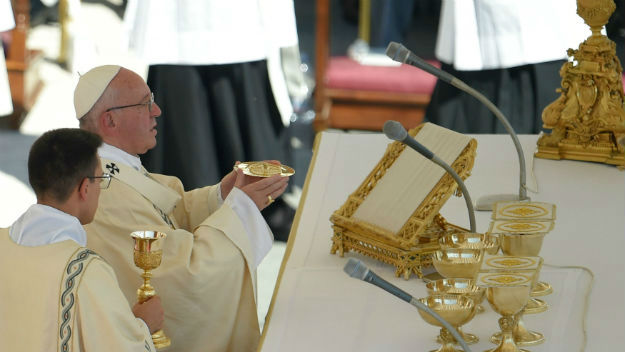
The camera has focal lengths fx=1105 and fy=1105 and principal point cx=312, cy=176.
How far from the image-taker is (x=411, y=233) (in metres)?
2.51

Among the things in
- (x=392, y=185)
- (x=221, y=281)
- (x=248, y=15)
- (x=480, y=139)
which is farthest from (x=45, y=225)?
(x=248, y=15)

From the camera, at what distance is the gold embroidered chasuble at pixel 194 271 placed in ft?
8.52

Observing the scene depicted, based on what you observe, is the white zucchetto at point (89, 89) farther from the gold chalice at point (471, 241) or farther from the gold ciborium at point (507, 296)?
the gold ciborium at point (507, 296)

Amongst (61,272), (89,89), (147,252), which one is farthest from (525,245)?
(89,89)

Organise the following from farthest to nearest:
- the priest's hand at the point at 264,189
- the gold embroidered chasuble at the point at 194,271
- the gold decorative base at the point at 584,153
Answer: the gold decorative base at the point at 584,153 < the priest's hand at the point at 264,189 < the gold embroidered chasuble at the point at 194,271

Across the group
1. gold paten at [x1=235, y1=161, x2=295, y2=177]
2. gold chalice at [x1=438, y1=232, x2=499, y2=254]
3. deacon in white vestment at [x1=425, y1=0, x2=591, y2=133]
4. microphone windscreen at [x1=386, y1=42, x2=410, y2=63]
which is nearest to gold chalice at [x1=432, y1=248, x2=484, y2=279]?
gold chalice at [x1=438, y1=232, x2=499, y2=254]

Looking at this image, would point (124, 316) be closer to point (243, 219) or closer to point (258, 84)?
point (243, 219)

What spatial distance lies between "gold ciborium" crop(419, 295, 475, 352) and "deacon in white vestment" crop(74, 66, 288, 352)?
2.15 feet

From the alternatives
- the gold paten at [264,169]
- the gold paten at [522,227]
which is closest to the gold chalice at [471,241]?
the gold paten at [522,227]

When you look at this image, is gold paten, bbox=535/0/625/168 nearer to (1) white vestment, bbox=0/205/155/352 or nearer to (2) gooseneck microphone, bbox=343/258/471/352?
(2) gooseneck microphone, bbox=343/258/471/352

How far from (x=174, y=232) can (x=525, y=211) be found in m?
0.84

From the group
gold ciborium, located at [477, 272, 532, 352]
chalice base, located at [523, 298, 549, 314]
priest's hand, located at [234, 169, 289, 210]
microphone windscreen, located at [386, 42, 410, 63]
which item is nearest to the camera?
gold ciborium, located at [477, 272, 532, 352]

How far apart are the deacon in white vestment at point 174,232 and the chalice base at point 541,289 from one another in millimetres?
677

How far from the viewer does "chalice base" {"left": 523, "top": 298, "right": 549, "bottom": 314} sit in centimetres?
230
